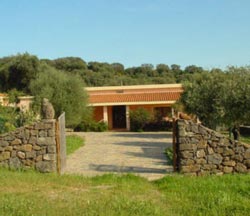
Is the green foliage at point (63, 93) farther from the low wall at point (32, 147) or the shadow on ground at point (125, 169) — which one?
the low wall at point (32, 147)

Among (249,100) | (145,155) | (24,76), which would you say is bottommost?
(145,155)

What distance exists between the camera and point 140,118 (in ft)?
104

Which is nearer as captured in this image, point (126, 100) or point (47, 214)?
point (47, 214)

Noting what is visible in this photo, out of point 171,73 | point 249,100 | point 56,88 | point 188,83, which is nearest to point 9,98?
point 56,88

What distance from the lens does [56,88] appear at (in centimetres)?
2486

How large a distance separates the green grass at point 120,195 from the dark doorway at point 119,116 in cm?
2506

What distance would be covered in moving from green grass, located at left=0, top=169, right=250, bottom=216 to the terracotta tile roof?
77.6 ft

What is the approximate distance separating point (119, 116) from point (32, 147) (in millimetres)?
25071

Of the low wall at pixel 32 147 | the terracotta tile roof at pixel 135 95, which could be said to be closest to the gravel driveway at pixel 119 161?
the low wall at pixel 32 147

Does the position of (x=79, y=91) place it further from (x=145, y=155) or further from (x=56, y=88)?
(x=145, y=155)

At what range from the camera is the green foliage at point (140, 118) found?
104 ft

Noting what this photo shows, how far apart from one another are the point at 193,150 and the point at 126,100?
23.7 m

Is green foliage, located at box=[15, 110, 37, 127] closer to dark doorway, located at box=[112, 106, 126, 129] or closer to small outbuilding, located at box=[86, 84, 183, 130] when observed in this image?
small outbuilding, located at box=[86, 84, 183, 130]

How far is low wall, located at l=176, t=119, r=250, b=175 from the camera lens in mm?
A: 9977
